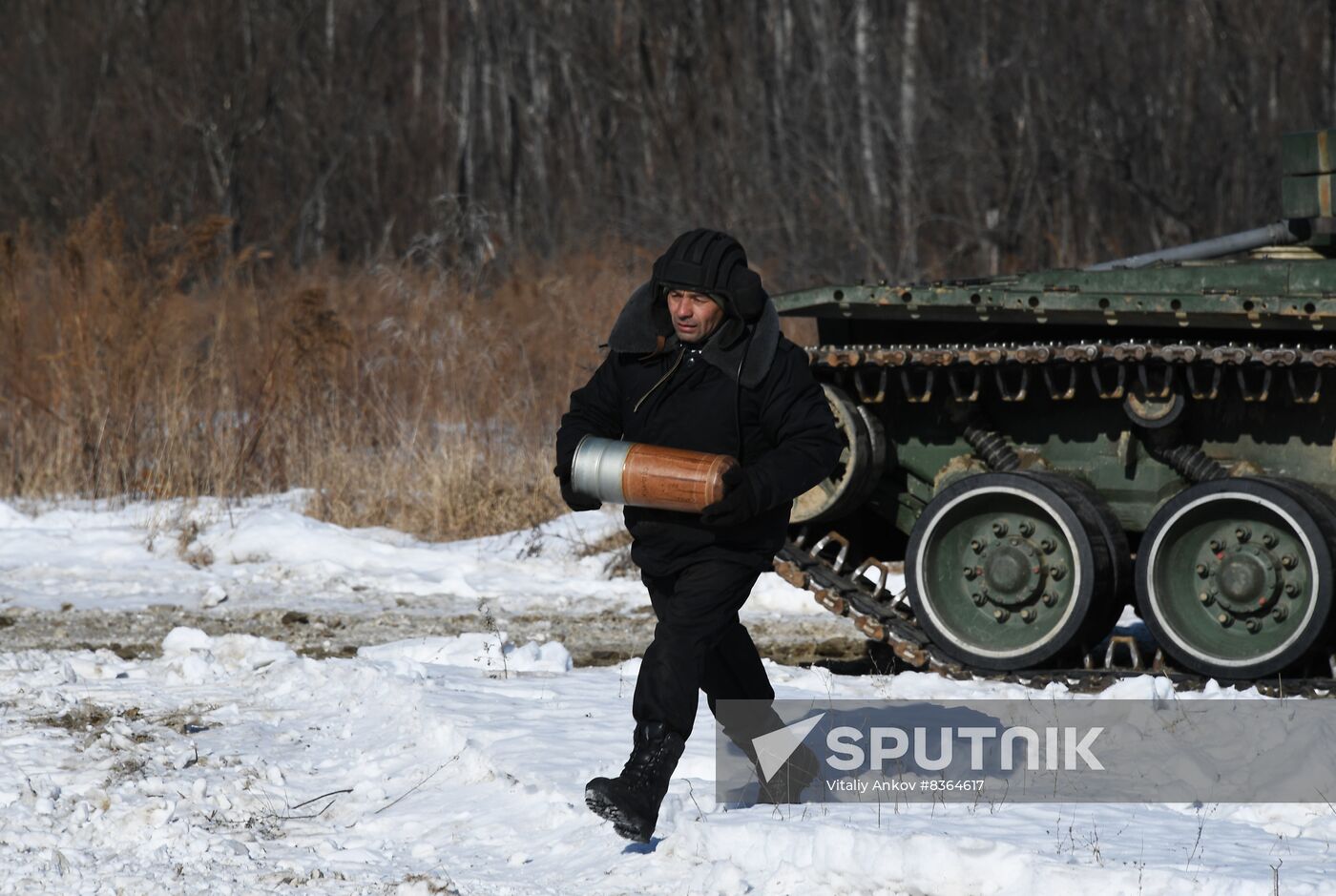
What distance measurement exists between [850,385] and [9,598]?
15.0 feet

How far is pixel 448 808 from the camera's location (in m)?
5.38

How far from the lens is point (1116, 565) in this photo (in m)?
7.93

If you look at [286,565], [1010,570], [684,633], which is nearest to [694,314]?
[684,633]

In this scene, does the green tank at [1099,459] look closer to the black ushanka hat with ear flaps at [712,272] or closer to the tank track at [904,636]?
the tank track at [904,636]

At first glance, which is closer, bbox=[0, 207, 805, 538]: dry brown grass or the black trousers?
the black trousers

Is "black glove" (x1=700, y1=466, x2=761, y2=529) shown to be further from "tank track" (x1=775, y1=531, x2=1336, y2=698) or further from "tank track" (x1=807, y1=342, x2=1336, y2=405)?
"tank track" (x1=807, y1=342, x2=1336, y2=405)

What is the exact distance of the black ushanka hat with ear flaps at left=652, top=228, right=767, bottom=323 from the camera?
189 inches

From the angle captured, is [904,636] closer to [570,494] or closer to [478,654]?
[478,654]

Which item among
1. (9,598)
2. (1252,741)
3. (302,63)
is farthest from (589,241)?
(1252,741)

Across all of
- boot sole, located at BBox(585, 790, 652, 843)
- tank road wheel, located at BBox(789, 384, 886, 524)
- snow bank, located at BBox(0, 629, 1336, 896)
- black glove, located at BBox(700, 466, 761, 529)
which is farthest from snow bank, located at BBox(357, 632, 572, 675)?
black glove, located at BBox(700, 466, 761, 529)

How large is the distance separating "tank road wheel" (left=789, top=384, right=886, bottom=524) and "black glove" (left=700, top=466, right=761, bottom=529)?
3789 millimetres

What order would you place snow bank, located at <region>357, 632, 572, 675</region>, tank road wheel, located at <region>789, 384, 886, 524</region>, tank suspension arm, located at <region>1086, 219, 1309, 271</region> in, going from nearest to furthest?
snow bank, located at <region>357, 632, 572, 675</region> < tank road wheel, located at <region>789, 384, 886, 524</region> < tank suspension arm, located at <region>1086, 219, 1309, 271</region>

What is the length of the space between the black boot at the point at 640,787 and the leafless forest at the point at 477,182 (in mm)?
7155

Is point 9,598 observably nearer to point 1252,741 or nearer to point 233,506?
point 233,506
